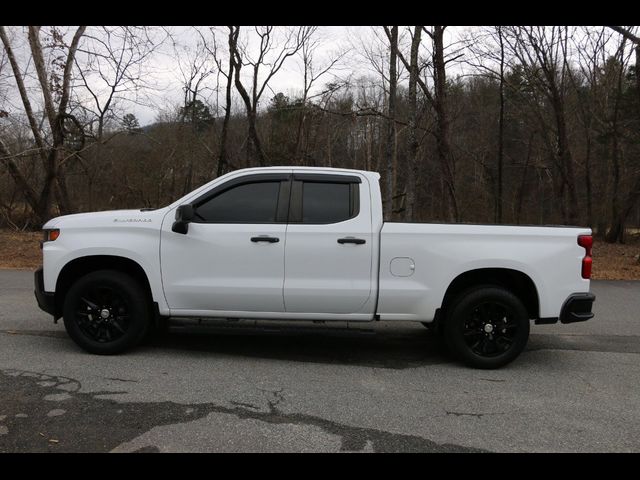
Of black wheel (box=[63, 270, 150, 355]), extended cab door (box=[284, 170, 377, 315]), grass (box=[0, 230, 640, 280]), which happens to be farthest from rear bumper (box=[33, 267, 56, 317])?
grass (box=[0, 230, 640, 280])

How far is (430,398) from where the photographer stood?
14.0 feet

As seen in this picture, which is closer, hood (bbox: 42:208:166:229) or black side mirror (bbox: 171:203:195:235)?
black side mirror (bbox: 171:203:195:235)

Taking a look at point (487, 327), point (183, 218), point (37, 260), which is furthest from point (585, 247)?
point (37, 260)

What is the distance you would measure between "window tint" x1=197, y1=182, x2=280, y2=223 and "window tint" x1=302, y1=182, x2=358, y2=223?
32cm

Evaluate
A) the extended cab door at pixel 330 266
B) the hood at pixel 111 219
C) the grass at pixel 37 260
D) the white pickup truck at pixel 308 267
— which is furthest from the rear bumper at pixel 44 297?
the grass at pixel 37 260

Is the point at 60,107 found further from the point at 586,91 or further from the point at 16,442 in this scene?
the point at 586,91

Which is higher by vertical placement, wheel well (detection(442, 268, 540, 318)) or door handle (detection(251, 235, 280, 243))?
door handle (detection(251, 235, 280, 243))

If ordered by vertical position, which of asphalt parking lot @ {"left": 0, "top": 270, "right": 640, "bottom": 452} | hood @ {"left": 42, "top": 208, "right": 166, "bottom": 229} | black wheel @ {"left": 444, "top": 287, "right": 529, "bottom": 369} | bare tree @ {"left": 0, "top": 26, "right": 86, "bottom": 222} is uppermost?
bare tree @ {"left": 0, "top": 26, "right": 86, "bottom": 222}

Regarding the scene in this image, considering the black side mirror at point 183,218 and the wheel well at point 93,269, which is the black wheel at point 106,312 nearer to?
the wheel well at point 93,269

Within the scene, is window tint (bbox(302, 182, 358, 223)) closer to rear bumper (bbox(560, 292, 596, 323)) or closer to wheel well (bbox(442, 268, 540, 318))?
wheel well (bbox(442, 268, 540, 318))

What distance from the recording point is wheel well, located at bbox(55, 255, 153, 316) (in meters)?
5.30

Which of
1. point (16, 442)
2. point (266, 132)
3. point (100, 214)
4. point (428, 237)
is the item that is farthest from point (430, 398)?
point (266, 132)

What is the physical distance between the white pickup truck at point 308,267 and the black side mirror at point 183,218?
0.5 inches

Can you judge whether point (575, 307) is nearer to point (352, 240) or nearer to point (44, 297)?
point (352, 240)
